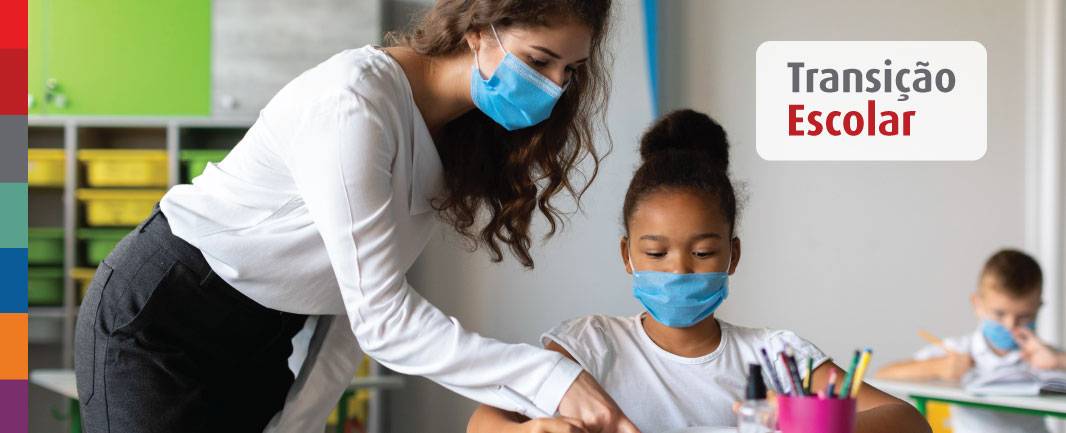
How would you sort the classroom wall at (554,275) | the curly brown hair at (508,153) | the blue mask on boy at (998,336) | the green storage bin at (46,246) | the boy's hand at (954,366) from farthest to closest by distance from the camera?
the green storage bin at (46,246), the classroom wall at (554,275), the blue mask on boy at (998,336), the boy's hand at (954,366), the curly brown hair at (508,153)

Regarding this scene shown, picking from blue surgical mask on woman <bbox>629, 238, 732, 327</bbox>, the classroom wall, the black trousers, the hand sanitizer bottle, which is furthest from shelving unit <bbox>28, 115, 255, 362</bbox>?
the hand sanitizer bottle

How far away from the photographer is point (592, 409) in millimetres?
858

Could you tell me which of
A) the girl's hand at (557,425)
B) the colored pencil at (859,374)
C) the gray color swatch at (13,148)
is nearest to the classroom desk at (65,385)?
the gray color swatch at (13,148)

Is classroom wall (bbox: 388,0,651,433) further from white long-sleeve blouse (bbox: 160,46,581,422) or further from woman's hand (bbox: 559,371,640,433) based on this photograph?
woman's hand (bbox: 559,371,640,433)

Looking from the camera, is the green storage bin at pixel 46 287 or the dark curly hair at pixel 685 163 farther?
the green storage bin at pixel 46 287

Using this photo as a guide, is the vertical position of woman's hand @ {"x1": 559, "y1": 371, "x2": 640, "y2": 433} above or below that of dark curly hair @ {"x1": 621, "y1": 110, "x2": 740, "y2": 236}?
below

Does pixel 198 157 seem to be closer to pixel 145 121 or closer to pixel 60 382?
pixel 145 121

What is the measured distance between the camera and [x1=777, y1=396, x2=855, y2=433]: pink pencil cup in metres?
0.78

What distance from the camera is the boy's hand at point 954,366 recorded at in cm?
235

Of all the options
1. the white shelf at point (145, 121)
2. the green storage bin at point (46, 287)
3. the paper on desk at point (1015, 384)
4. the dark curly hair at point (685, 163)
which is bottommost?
the paper on desk at point (1015, 384)

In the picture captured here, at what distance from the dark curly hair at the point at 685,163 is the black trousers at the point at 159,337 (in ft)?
1.87

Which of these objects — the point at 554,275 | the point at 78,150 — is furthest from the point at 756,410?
the point at 78,150

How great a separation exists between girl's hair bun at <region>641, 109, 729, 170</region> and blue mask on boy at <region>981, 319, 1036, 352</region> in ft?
5.12

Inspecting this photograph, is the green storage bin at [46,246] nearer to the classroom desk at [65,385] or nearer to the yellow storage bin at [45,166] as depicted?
the yellow storage bin at [45,166]
